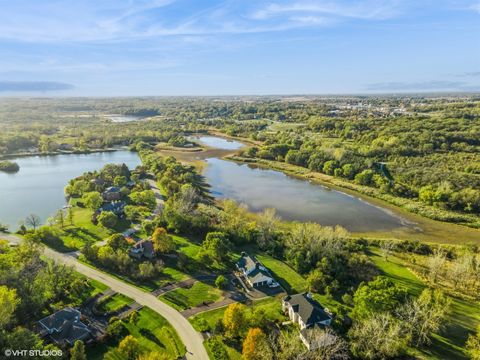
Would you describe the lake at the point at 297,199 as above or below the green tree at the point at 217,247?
below

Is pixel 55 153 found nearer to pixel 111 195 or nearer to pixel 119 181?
pixel 119 181

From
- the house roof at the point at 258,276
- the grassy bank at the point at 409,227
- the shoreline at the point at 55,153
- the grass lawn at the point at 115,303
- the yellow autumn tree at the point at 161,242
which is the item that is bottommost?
the grassy bank at the point at 409,227

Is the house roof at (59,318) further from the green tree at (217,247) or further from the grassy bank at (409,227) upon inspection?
the grassy bank at (409,227)

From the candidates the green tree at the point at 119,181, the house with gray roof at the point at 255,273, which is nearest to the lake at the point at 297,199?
the green tree at the point at 119,181

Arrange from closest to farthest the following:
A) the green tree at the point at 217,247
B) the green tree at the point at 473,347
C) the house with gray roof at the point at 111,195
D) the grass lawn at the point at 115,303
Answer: the green tree at the point at 473,347 → the grass lawn at the point at 115,303 → the green tree at the point at 217,247 → the house with gray roof at the point at 111,195

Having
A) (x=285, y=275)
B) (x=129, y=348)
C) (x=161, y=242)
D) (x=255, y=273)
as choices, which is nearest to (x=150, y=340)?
(x=129, y=348)

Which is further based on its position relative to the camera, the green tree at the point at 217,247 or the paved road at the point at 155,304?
the green tree at the point at 217,247

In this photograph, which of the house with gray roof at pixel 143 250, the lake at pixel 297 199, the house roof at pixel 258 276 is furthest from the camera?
the lake at pixel 297 199
